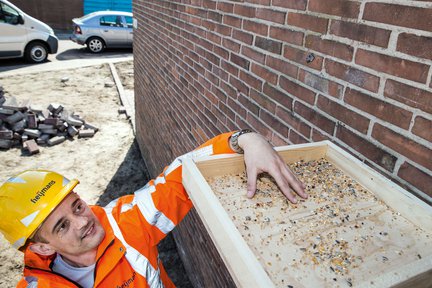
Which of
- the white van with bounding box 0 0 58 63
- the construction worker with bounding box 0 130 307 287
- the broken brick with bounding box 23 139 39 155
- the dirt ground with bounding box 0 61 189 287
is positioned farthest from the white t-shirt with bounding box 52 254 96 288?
the white van with bounding box 0 0 58 63

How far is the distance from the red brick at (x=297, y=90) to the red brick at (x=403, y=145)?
42 centimetres

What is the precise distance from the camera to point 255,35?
2141mm

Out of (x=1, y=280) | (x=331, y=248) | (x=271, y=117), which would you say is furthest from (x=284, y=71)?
(x=1, y=280)

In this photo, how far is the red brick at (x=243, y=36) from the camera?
2216mm

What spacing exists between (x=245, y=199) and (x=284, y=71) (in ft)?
3.13

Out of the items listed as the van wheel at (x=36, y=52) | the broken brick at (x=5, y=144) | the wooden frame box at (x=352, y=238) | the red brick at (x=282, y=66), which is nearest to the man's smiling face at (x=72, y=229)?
the wooden frame box at (x=352, y=238)

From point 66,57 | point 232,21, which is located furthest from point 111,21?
point 232,21

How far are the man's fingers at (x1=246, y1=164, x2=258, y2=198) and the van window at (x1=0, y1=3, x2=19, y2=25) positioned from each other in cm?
1367

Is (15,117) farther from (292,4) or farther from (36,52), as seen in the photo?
(292,4)

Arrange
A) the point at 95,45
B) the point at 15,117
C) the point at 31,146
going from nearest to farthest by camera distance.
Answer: the point at 31,146, the point at 15,117, the point at 95,45

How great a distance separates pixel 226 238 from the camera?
1.00m

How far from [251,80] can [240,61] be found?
0.72 ft

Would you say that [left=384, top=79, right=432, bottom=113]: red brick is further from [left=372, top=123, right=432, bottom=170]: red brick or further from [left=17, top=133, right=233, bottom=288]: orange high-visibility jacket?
[left=17, top=133, right=233, bottom=288]: orange high-visibility jacket

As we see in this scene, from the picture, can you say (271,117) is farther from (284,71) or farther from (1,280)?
(1,280)
